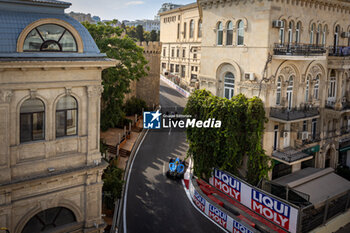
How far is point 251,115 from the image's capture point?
78.3 ft

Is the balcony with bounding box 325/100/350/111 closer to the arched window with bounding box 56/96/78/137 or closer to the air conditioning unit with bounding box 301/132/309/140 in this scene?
the air conditioning unit with bounding box 301/132/309/140

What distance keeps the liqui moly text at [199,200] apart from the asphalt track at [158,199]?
1.40 feet

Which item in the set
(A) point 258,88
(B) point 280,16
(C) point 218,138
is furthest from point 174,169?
(B) point 280,16

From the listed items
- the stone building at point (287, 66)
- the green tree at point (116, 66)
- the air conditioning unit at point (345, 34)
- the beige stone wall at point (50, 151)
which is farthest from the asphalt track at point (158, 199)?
the air conditioning unit at point (345, 34)

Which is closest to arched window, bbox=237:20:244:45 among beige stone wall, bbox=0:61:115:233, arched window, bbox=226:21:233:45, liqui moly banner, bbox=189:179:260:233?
arched window, bbox=226:21:233:45

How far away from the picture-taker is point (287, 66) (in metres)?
25.8

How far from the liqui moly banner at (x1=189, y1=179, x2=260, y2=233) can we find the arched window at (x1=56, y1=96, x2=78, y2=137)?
38.0 ft

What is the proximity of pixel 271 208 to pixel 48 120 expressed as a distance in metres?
14.4

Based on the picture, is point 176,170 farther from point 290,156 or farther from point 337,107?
point 337,107

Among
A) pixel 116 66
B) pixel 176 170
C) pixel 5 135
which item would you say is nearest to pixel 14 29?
pixel 5 135

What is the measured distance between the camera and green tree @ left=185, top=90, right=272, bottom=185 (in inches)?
943

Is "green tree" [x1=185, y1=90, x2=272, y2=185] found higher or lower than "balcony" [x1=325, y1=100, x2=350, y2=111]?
lower

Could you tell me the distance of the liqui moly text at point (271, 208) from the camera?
20.5 m

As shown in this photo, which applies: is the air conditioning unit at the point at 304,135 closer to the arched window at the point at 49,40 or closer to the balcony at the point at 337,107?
the balcony at the point at 337,107
